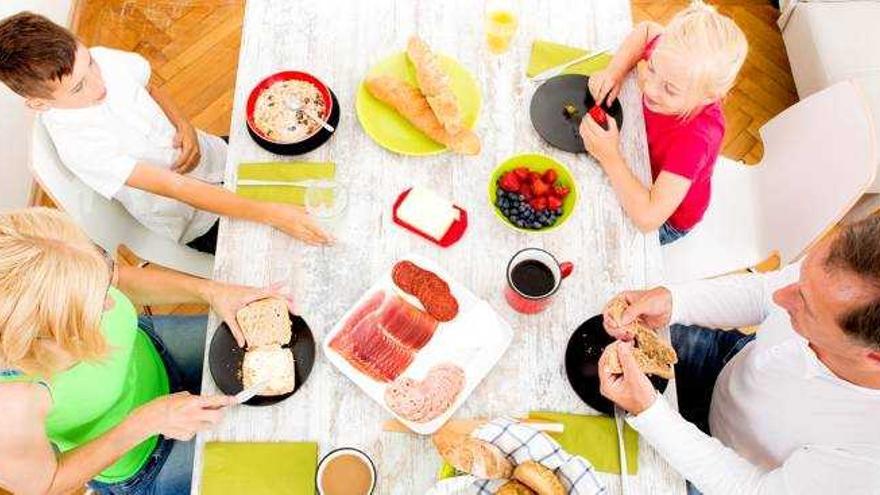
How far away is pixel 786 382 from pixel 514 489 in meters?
0.58

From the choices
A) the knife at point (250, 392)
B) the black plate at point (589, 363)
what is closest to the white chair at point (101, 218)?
the knife at point (250, 392)

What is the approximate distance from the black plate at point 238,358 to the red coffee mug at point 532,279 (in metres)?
0.41

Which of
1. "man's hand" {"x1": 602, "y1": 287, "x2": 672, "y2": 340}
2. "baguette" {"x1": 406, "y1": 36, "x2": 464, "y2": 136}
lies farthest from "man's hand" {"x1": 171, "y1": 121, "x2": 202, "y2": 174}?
"man's hand" {"x1": 602, "y1": 287, "x2": 672, "y2": 340}

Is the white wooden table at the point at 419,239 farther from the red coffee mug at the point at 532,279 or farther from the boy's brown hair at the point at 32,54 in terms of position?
the boy's brown hair at the point at 32,54

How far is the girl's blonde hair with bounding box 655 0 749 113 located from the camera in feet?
4.79

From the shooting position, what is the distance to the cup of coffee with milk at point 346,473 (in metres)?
1.21

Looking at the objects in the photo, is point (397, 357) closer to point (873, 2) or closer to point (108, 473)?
point (108, 473)

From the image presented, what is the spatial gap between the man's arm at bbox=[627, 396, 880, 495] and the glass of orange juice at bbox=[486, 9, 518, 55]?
892 mm

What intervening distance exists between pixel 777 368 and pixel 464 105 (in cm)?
85

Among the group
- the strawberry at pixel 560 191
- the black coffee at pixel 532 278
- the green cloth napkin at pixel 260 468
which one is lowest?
the green cloth napkin at pixel 260 468

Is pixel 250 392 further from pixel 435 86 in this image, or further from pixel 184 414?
pixel 435 86

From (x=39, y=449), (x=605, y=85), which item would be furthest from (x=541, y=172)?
(x=39, y=449)

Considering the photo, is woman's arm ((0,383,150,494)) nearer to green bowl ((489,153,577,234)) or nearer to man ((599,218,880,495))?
green bowl ((489,153,577,234))

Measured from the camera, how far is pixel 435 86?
1.51 metres
